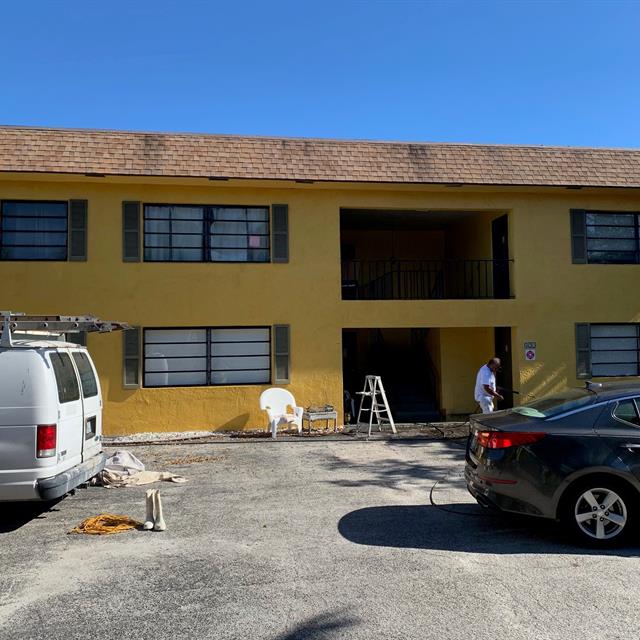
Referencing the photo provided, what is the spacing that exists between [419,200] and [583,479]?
9.41 m

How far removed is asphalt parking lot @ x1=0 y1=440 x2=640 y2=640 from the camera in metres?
3.83

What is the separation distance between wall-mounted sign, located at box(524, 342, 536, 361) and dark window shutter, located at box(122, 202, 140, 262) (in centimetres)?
887

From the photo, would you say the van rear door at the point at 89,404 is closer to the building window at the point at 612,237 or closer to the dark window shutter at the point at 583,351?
the dark window shutter at the point at 583,351

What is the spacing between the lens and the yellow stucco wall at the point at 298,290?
12.4 meters

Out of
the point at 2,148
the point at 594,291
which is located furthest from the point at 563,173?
the point at 2,148

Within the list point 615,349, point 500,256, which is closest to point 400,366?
point 500,256

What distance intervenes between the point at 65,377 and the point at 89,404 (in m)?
0.66

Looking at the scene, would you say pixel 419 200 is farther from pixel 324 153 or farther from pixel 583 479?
pixel 583 479

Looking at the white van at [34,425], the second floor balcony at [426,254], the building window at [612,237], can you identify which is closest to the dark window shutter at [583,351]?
the building window at [612,237]

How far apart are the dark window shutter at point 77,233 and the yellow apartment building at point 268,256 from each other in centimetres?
4

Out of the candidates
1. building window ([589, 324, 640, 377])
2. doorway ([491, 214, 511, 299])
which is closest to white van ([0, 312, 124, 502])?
doorway ([491, 214, 511, 299])

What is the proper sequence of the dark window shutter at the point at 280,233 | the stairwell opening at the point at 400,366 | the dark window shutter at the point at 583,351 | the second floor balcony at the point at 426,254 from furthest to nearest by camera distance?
the stairwell opening at the point at 400,366
the second floor balcony at the point at 426,254
the dark window shutter at the point at 583,351
the dark window shutter at the point at 280,233

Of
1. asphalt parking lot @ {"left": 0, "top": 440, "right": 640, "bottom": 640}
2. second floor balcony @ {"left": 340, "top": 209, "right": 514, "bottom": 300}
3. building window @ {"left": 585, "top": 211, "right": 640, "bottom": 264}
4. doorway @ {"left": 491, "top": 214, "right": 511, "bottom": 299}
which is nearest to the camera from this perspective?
asphalt parking lot @ {"left": 0, "top": 440, "right": 640, "bottom": 640}

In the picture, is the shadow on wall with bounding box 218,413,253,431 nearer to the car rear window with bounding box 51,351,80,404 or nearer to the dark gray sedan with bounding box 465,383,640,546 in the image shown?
the car rear window with bounding box 51,351,80,404
